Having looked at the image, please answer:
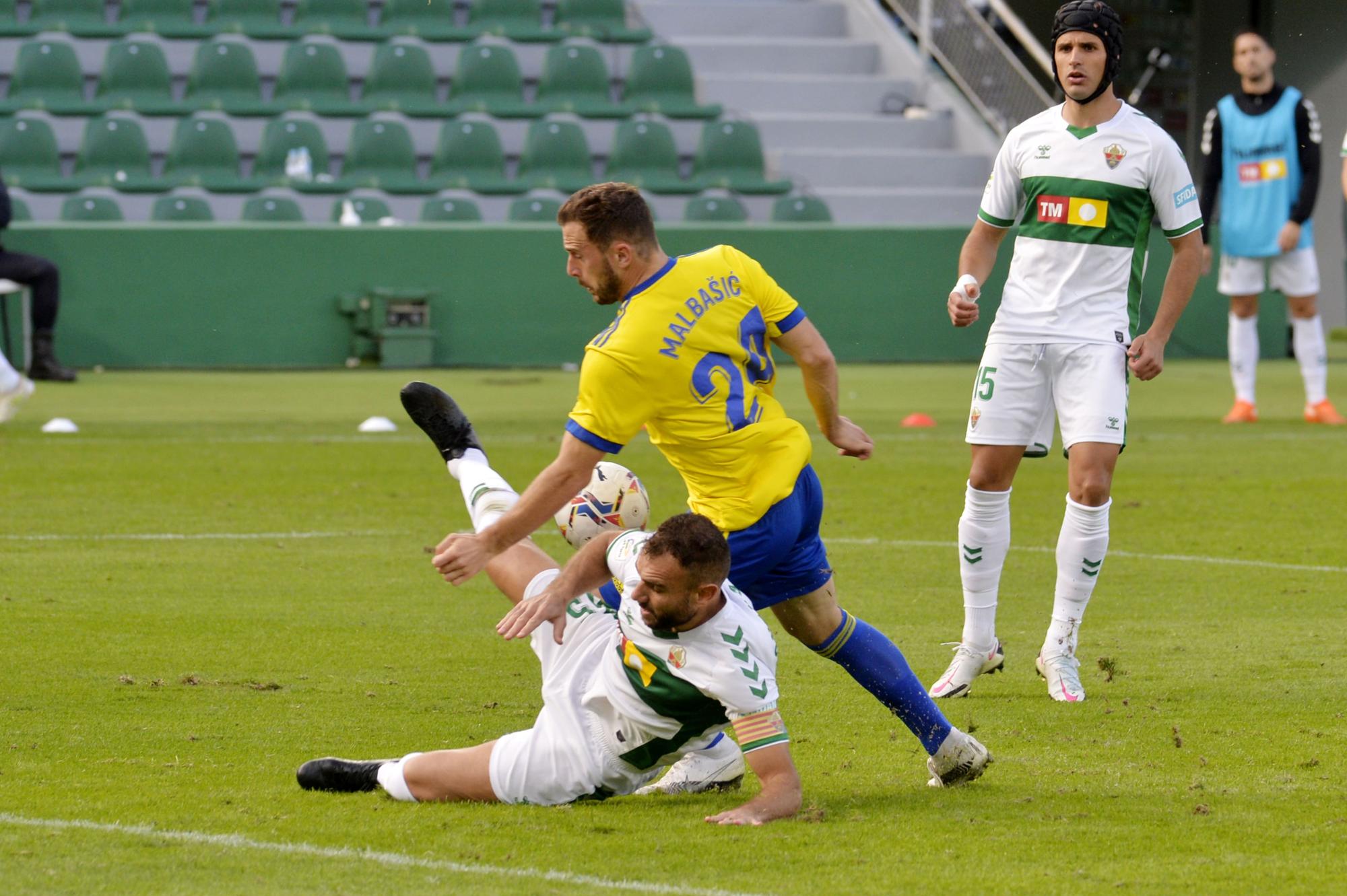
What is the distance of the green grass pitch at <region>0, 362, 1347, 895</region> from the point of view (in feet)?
12.3

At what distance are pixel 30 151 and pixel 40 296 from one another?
4102 millimetres

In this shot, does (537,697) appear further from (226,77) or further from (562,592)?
(226,77)

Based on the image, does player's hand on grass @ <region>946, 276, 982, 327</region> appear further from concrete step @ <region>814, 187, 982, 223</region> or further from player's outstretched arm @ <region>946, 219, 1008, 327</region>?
concrete step @ <region>814, 187, 982, 223</region>

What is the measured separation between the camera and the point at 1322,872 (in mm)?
3662

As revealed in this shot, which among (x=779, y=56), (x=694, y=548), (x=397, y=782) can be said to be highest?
(x=694, y=548)

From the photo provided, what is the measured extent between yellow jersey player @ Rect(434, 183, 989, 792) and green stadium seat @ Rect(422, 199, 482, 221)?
15079 mm

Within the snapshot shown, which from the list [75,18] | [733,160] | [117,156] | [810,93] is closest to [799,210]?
[733,160]

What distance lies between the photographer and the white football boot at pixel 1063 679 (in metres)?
5.46

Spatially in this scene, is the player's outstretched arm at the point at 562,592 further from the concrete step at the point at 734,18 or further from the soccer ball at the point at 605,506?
the concrete step at the point at 734,18

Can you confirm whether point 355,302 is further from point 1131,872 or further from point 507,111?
point 1131,872

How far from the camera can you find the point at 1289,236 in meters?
12.7

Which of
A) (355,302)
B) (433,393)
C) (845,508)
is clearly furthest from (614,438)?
(355,302)

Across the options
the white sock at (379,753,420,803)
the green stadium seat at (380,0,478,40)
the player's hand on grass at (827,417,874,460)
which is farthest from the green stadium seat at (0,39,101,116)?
the white sock at (379,753,420,803)

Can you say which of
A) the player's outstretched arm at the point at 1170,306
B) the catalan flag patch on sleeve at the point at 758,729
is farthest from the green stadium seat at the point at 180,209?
the catalan flag patch on sleeve at the point at 758,729
